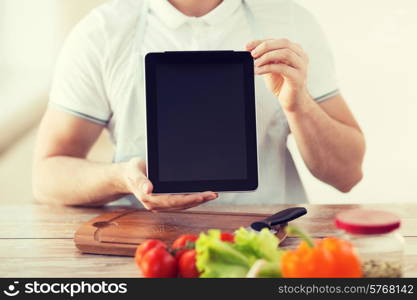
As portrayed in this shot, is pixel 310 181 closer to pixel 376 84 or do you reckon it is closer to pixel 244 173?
pixel 376 84

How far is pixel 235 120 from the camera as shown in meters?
1.31

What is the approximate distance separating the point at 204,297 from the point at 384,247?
0.25 m

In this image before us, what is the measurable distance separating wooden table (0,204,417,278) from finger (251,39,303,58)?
1.13ft

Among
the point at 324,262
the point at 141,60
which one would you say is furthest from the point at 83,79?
the point at 324,262

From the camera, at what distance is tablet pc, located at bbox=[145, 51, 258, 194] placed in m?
1.27

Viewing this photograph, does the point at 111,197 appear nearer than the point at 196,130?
No

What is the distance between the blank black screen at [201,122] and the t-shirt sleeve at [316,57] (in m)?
0.42

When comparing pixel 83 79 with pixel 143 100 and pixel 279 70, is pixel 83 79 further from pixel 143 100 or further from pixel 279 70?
pixel 279 70

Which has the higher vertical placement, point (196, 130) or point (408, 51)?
point (408, 51)

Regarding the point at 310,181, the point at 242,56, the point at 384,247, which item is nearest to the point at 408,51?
the point at 310,181

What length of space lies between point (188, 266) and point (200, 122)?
405 mm

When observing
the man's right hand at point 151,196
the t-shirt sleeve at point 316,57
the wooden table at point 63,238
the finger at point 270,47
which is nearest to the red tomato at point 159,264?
the wooden table at point 63,238

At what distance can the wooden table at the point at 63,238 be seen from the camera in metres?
1.12

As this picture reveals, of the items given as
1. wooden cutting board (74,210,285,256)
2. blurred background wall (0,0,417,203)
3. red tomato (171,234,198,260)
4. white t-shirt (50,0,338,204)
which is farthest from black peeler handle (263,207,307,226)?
blurred background wall (0,0,417,203)
